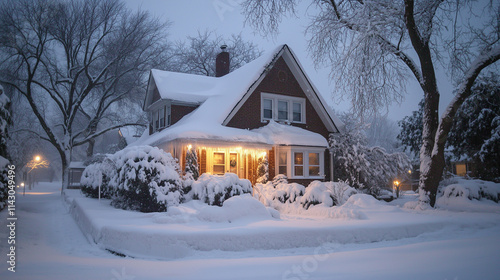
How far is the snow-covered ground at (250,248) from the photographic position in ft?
18.3

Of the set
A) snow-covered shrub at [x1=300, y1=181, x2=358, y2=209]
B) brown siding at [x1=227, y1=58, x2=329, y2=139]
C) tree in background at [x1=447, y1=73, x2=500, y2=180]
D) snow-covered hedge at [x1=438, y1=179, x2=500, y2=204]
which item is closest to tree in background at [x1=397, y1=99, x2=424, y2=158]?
tree in background at [x1=447, y1=73, x2=500, y2=180]

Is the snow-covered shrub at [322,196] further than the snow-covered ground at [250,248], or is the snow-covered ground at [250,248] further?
the snow-covered shrub at [322,196]

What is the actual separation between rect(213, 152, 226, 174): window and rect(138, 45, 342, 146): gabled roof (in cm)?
137

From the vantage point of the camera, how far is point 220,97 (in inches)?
745

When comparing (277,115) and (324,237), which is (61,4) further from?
(324,237)

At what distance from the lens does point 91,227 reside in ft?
28.8

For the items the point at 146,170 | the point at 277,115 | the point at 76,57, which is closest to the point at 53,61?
the point at 76,57

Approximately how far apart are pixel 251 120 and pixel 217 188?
7077 mm

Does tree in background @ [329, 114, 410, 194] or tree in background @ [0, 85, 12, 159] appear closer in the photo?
tree in background @ [0, 85, 12, 159]

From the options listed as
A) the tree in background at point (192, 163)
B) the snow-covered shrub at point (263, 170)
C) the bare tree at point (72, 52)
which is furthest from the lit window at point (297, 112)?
the bare tree at point (72, 52)

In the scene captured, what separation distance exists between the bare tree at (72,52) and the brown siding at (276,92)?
52.1 ft

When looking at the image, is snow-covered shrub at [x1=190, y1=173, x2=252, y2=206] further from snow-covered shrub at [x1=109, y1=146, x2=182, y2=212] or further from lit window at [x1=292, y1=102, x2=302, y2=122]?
lit window at [x1=292, y1=102, x2=302, y2=122]

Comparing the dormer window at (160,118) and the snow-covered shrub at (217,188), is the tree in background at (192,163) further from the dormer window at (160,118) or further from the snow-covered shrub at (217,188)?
the dormer window at (160,118)

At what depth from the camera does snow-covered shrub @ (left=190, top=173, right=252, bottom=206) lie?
1184 cm
